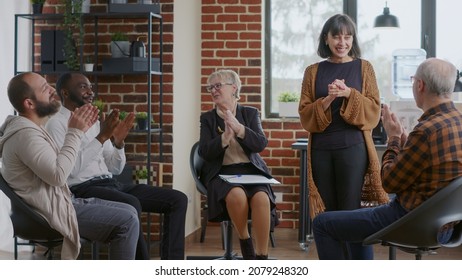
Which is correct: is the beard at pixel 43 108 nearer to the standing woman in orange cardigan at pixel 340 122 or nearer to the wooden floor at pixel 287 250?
the standing woman in orange cardigan at pixel 340 122

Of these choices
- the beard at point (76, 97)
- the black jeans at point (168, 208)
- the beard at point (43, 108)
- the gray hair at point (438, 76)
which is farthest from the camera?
the black jeans at point (168, 208)

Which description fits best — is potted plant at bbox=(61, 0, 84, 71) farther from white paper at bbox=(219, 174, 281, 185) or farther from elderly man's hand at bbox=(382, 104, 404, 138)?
elderly man's hand at bbox=(382, 104, 404, 138)

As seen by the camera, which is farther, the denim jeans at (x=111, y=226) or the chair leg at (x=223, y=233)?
the chair leg at (x=223, y=233)

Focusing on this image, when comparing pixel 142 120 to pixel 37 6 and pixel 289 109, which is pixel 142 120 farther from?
pixel 289 109

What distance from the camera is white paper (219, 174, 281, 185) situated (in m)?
4.21

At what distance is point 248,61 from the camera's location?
6.12m

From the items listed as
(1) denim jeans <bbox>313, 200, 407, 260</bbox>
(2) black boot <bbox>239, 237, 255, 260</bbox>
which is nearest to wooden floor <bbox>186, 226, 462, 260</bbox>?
(2) black boot <bbox>239, 237, 255, 260</bbox>

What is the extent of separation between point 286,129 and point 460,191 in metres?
3.36

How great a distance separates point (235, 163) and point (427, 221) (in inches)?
65.8

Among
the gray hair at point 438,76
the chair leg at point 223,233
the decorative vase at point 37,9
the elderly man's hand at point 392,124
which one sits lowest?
the chair leg at point 223,233

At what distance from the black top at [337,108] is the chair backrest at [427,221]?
35.0 inches

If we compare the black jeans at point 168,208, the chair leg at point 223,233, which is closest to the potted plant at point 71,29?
the black jeans at point 168,208

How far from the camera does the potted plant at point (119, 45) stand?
16.7ft
